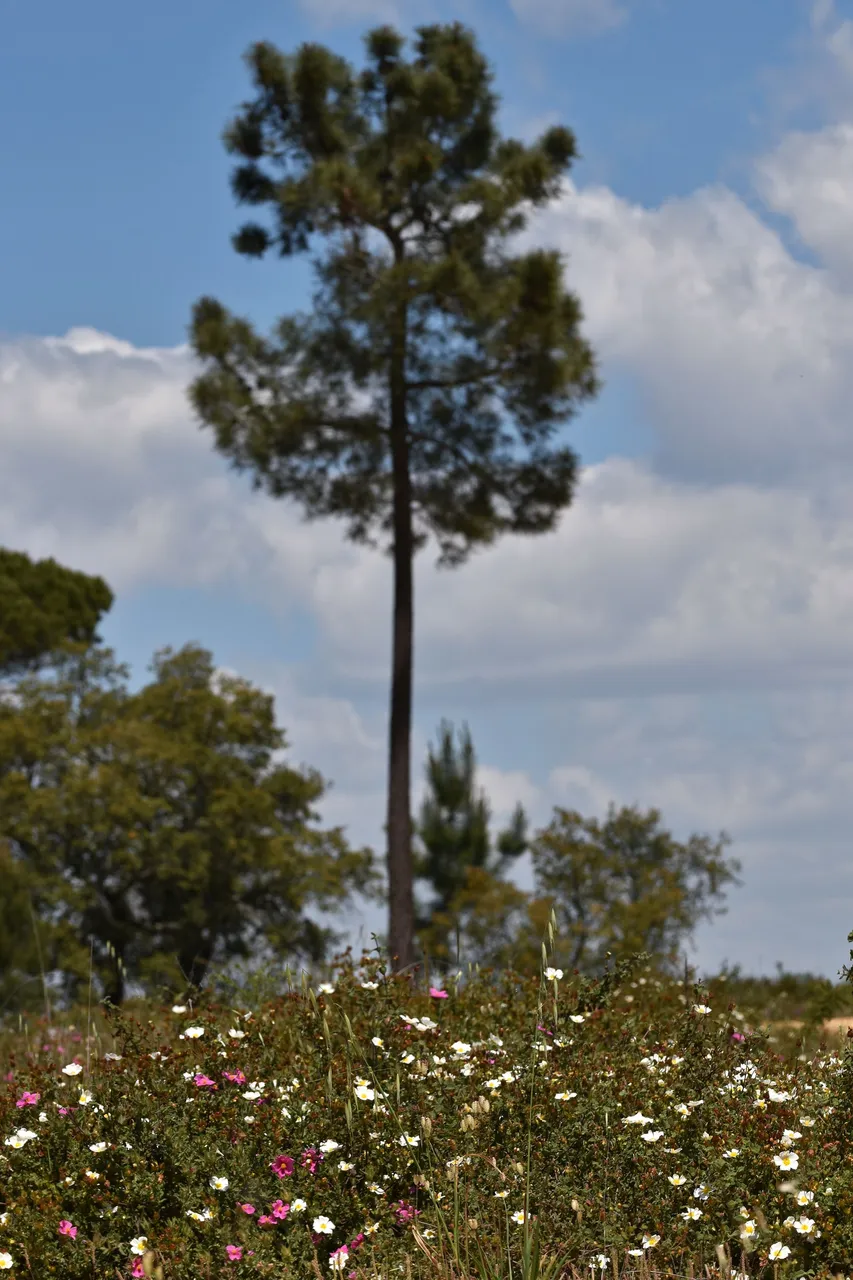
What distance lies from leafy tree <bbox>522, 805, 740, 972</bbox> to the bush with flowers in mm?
15605

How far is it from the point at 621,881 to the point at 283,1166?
723 inches

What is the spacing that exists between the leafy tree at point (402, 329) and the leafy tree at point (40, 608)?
32.3 ft

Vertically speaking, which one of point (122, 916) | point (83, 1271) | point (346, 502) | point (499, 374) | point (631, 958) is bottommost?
point (83, 1271)

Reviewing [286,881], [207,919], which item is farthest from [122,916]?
[286,881]

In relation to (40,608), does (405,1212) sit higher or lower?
lower

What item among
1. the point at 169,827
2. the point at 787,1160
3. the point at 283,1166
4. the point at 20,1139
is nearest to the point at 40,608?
the point at 169,827

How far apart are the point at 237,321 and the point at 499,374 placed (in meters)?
3.99

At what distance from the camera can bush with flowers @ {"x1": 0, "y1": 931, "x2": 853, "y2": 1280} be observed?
392cm

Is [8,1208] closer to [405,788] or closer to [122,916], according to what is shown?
[405,788]

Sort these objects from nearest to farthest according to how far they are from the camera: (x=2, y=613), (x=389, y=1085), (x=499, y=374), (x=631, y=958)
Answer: (x=389, y=1085)
(x=631, y=958)
(x=499, y=374)
(x=2, y=613)

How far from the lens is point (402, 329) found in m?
18.1

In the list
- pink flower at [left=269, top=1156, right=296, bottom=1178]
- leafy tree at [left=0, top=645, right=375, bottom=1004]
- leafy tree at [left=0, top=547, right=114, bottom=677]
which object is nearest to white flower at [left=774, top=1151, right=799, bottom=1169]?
pink flower at [left=269, top=1156, right=296, bottom=1178]

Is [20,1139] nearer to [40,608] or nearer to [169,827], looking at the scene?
[169,827]

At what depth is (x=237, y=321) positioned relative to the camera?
19.1 m
